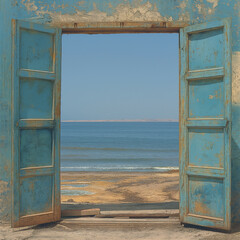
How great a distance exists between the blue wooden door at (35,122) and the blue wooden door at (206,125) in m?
1.85

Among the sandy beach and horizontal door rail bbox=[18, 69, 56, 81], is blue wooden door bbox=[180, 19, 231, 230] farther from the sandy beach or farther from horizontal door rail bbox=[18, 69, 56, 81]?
the sandy beach

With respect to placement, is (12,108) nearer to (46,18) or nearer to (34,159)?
(34,159)

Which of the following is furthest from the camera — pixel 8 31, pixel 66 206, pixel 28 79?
pixel 66 206

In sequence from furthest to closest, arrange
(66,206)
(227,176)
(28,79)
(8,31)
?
(66,206)
(8,31)
(28,79)
(227,176)

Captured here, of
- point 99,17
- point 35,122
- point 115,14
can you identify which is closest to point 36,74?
point 35,122

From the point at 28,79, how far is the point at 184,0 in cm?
258

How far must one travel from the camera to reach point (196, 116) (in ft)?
17.1

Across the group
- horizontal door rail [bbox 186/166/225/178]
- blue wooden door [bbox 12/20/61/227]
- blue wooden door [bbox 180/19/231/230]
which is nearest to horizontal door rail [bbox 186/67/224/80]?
blue wooden door [bbox 180/19/231/230]

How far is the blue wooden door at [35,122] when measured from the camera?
199 inches

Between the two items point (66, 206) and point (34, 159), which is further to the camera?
point (66, 206)

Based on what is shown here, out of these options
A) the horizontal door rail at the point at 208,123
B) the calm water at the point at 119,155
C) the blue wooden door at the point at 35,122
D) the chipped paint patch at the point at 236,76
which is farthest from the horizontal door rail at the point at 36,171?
the calm water at the point at 119,155

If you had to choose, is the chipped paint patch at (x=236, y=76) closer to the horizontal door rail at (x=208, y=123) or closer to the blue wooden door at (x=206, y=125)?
the blue wooden door at (x=206, y=125)

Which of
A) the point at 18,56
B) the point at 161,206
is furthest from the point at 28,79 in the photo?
the point at 161,206

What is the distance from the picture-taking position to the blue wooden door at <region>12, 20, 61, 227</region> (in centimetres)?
505
